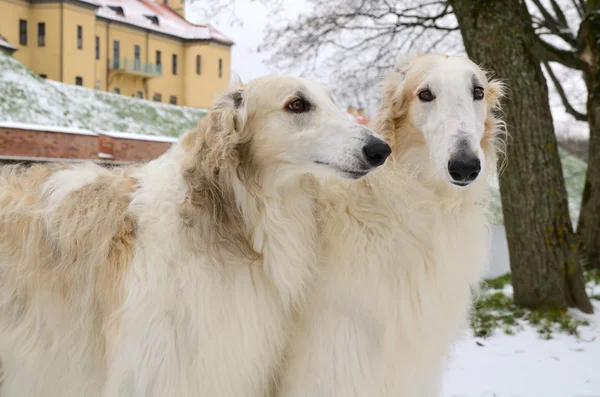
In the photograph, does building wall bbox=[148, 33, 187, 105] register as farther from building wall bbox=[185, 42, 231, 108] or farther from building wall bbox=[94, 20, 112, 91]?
building wall bbox=[94, 20, 112, 91]

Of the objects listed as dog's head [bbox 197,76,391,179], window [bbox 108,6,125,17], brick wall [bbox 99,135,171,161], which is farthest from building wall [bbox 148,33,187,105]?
dog's head [bbox 197,76,391,179]

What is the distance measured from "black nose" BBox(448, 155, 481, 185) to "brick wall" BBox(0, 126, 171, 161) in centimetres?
947

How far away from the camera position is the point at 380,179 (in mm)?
3443

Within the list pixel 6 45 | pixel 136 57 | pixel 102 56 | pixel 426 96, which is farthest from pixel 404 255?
pixel 136 57

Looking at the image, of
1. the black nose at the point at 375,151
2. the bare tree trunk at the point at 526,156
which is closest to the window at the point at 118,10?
the bare tree trunk at the point at 526,156

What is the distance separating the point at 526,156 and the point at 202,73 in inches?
1552

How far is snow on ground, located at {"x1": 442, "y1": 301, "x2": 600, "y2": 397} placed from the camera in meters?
4.87

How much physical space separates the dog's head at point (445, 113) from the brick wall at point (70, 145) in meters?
8.89

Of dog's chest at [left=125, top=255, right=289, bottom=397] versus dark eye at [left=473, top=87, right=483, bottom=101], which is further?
dark eye at [left=473, top=87, right=483, bottom=101]

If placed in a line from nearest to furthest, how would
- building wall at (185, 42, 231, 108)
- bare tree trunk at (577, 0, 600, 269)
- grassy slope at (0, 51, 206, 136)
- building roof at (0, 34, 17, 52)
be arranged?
1. bare tree trunk at (577, 0, 600, 269)
2. grassy slope at (0, 51, 206, 136)
3. building roof at (0, 34, 17, 52)
4. building wall at (185, 42, 231, 108)

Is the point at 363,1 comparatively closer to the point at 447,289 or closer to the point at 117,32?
the point at 447,289

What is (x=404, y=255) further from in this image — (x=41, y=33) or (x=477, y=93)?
(x=41, y=33)

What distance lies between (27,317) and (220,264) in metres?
1.15

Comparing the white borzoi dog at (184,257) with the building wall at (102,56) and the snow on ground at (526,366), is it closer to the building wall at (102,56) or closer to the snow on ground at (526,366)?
the snow on ground at (526,366)
